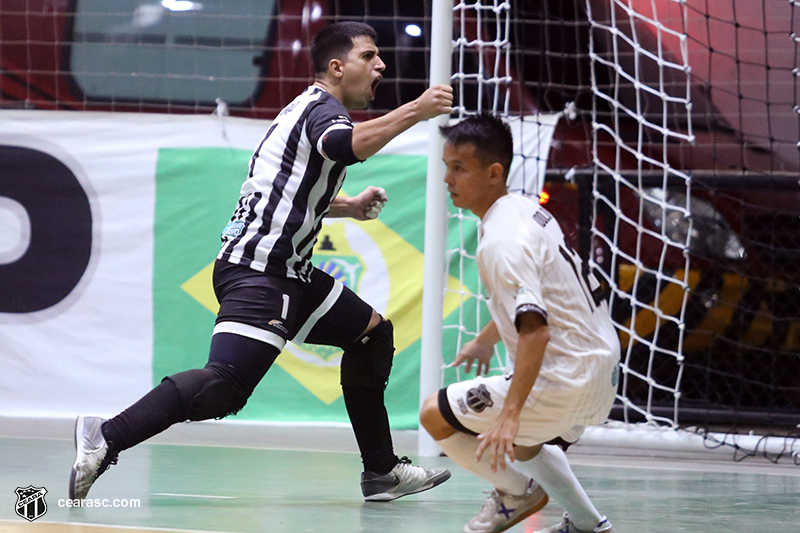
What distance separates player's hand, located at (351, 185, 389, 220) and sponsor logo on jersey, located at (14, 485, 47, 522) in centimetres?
151

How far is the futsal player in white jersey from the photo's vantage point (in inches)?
98.0

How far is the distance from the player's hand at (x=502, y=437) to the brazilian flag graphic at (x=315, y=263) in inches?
120

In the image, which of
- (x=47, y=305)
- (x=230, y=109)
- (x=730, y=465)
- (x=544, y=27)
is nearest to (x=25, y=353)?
(x=47, y=305)

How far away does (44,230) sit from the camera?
5949mm

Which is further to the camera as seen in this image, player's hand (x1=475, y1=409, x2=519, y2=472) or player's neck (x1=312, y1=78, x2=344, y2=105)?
player's neck (x1=312, y1=78, x2=344, y2=105)

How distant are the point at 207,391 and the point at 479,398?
0.95 metres

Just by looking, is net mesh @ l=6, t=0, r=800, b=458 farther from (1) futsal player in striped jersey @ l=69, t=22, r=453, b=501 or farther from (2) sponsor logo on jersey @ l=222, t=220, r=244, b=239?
(2) sponsor logo on jersey @ l=222, t=220, r=244, b=239

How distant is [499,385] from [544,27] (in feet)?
12.1

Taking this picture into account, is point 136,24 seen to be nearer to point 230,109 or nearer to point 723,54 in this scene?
point 230,109

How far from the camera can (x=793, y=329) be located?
5633 millimetres

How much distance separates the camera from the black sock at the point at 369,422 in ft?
11.8

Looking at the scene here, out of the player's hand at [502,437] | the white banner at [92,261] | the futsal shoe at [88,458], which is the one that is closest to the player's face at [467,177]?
the player's hand at [502,437]

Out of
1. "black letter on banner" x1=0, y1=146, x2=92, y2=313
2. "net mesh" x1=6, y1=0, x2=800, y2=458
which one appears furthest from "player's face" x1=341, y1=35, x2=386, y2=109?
"black letter on banner" x1=0, y1=146, x2=92, y2=313

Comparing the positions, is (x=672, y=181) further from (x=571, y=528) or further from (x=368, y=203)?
(x=571, y=528)
